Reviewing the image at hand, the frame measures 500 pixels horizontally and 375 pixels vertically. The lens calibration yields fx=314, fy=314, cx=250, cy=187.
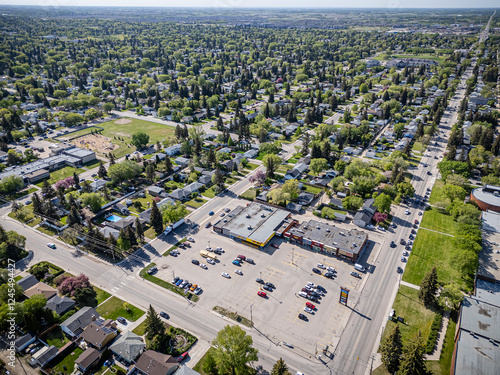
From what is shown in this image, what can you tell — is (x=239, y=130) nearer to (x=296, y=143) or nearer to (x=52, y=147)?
(x=296, y=143)

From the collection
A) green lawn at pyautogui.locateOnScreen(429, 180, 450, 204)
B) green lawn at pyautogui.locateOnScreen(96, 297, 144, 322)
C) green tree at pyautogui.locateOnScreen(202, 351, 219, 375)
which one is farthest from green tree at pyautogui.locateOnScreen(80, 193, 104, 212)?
green lawn at pyautogui.locateOnScreen(429, 180, 450, 204)

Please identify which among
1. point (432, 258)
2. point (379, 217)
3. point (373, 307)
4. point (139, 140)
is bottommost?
point (373, 307)

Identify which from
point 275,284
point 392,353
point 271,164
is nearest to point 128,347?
point 275,284

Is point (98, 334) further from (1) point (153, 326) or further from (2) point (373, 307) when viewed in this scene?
(2) point (373, 307)

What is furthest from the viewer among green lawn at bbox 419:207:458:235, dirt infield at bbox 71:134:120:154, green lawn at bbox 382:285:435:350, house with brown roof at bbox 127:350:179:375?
dirt infield at bbox 71:134:120:154

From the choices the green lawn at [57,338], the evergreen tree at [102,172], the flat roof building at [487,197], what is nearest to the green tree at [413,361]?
the green lawn at [57,338]

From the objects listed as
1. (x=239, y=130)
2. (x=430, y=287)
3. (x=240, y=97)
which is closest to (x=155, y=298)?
(x=430, y=287)

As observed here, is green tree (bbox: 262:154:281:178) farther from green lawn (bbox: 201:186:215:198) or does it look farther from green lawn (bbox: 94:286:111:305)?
green lawn (bbox: 94:286:111:305)
